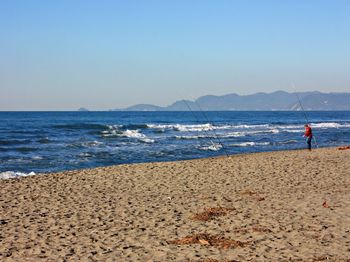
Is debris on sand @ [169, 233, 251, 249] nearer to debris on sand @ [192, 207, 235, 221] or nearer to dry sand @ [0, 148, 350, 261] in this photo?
dry sand @ [0, 148, 350, 261]

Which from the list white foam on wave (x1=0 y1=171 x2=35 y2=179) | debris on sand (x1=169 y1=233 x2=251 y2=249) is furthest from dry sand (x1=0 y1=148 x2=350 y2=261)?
white foam on wave (x1=0 y1=171 x2=35 y2=179)

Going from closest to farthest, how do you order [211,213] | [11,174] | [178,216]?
[178,216] < [211,213] < [11,174]

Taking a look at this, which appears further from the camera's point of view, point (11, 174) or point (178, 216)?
point (11, 174)

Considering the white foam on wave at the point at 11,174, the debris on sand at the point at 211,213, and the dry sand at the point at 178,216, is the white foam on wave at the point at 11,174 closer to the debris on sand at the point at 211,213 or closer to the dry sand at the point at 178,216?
the dry sand at the point at 178,216

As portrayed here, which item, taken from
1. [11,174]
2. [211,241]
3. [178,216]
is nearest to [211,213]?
[178,216]

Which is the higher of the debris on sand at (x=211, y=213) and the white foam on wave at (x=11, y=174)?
the debris on sand at (x=211, y=213)

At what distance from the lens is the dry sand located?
720 cm

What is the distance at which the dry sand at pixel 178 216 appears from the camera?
7195 mm

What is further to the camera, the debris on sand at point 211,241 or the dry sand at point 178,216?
the debris on sand at point 211,241

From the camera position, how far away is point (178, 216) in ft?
31.4

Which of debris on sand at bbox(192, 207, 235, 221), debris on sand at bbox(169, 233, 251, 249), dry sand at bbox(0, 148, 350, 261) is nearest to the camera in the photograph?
dry sand at bbox(0, 148, 350, 261)

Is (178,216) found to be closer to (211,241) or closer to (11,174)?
(211,241)

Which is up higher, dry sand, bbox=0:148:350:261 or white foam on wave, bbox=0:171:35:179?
dry sand, bbox=0:148:350:261

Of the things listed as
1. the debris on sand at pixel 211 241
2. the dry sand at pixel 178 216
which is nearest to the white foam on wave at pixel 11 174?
the dry sand at pixel 178 216
